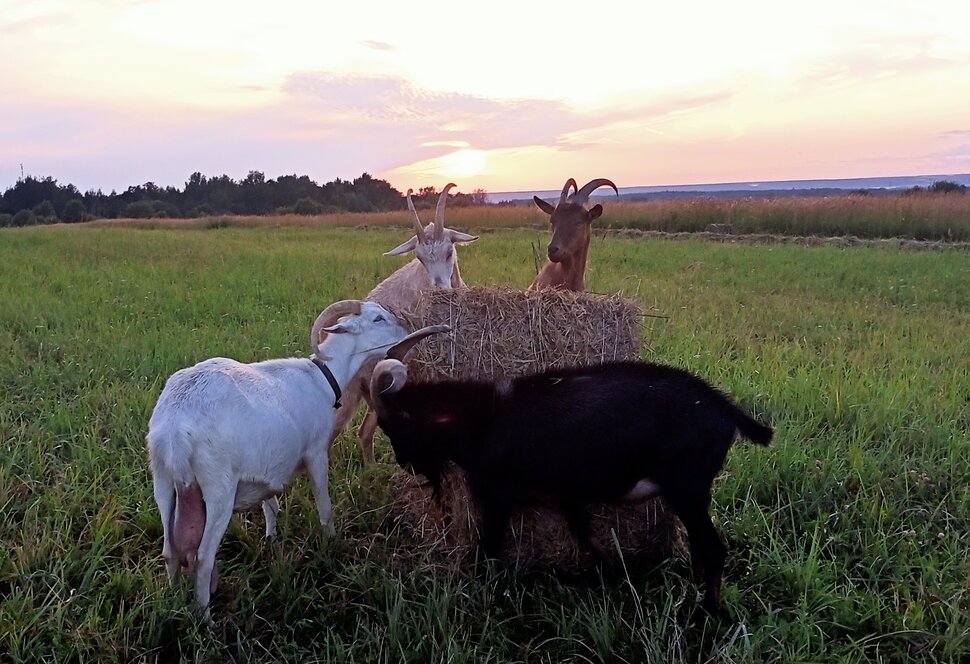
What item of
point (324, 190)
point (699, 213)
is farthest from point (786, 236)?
point (324, 190)

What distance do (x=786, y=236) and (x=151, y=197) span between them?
186ft

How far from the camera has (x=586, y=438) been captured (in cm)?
314

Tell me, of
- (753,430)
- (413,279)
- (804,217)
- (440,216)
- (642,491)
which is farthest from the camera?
(804,217)

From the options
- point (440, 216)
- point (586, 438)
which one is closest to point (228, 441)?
point (586, 438)

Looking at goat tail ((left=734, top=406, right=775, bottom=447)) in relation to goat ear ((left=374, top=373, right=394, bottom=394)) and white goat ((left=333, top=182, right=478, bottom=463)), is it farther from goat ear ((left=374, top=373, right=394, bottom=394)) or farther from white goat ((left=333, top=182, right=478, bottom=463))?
white goat ((left=333, top=182, right=478, bottom=463))

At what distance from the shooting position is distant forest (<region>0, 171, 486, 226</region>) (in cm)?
5044

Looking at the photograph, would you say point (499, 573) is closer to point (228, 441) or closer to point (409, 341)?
point (409, 341)

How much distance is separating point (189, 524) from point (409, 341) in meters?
1.34

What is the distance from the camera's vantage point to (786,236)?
65.9 feet

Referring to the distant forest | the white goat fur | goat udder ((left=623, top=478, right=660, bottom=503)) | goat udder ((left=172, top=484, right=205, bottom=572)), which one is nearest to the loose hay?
goat udder ((left=623, top=478, right=660, bottom=503))

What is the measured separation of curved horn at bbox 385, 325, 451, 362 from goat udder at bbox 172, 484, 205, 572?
1.17 metres

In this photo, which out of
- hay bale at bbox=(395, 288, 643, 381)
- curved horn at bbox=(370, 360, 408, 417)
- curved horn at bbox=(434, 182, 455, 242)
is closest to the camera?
curved horn at bbox=(370, 360, 408, 417)

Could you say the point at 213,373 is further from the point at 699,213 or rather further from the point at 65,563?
the point at 699,213

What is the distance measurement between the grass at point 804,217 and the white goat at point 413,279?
1663cm
